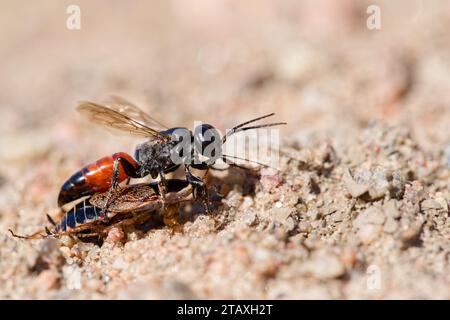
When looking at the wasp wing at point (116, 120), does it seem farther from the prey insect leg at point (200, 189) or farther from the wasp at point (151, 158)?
the prey insect leg at point (200, 189)

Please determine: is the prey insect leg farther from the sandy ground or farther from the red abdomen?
the red abdomen

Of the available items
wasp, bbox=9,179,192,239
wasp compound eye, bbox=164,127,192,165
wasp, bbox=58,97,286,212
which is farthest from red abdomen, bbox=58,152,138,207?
wasp compound eye, bbox=164,127,192,165

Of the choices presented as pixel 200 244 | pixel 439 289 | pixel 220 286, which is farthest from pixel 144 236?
pixel 439 289

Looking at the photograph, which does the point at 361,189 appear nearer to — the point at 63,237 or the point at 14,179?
the point at 63,237

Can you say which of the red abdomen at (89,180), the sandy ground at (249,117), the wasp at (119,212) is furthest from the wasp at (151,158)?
the sandy ground at (249,117)

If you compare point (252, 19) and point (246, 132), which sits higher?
point (252, 19)

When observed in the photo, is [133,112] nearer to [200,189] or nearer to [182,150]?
[182,150]
